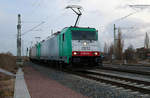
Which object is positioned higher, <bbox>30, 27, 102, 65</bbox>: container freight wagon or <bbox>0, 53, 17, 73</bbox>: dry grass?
<bbox>30, 27, 102, 65</bbox>: container freight wagon

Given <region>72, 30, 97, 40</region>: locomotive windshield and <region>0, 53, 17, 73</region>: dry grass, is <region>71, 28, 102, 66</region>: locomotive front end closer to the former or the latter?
<region>72, 30, 97, 40</region>: locomotive windshield

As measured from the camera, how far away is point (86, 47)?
14438 mm

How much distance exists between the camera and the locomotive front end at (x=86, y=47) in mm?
14033

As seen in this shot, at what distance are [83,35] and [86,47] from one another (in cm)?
103

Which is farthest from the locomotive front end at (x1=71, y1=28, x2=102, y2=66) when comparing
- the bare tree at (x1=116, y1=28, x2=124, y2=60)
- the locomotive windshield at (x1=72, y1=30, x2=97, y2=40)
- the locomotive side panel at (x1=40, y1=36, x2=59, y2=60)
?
the bare tree at (x1=116, y1=28, x2=124, y2=60)

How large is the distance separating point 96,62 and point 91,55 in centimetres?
65

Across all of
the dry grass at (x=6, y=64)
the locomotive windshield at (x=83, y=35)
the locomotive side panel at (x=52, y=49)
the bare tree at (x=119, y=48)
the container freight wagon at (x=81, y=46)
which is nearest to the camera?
the container freight wagon at (x=81, y=46)

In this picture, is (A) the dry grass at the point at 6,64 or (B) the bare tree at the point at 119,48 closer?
(A) the dry grass at the point at 6,64

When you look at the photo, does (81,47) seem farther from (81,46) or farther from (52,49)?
(52,49)

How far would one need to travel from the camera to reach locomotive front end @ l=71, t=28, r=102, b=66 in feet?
46.0

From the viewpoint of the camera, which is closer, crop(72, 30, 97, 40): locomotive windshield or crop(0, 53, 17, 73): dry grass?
crop(72, 30, 97, 40): locomotive windshield

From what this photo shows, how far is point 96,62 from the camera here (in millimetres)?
14289


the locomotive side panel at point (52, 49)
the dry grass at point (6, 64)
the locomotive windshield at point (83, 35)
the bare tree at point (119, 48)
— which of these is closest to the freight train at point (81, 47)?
the locomotive windshield at point (83, 35)

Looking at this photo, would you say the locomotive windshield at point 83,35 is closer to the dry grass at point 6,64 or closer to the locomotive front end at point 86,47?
the locomotive front end at point 86,47
